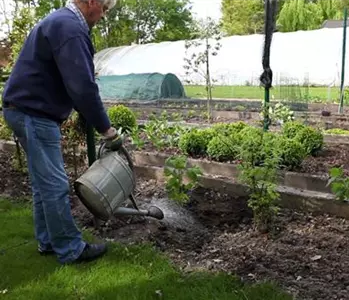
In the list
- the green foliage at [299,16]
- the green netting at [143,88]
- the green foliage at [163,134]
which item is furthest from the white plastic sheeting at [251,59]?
the green foliage at [163,134]

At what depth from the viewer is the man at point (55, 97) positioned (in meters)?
2.58

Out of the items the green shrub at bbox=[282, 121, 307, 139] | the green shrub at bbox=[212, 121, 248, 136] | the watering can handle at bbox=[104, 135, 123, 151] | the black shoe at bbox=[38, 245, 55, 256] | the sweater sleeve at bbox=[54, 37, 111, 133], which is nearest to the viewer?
the sweater sleeve at bbox=[54, 37, 111, 133]

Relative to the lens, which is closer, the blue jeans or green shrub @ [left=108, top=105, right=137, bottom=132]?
the blue jeans

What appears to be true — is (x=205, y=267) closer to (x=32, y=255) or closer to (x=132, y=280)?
(x=132, y=280)

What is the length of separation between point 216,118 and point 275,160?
636 cm

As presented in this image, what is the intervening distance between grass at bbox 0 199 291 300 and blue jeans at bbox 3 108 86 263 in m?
0.14

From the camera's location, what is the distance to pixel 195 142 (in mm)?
5297

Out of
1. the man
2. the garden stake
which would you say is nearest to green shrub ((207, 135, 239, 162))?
the garden stake

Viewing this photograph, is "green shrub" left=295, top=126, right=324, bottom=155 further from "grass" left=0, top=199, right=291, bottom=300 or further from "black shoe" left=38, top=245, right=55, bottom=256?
"black shoe" left=38, top=245, right=55, bottom=256

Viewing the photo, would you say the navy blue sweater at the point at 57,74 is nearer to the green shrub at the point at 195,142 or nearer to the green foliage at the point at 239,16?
the green shrub at the point at 195,142

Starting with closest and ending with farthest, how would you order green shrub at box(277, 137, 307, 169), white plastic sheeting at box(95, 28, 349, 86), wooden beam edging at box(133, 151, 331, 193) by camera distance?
wooden beam edging at box(133, 151, 331, 193)
green shrub at box(277, 137, 307, 169)
white plastic sheeting at box(95, 28, 349, 86)

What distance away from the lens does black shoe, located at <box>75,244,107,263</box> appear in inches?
115

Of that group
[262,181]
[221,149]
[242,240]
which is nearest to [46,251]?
[242,240]

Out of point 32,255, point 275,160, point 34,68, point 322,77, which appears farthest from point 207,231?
point 322,77
